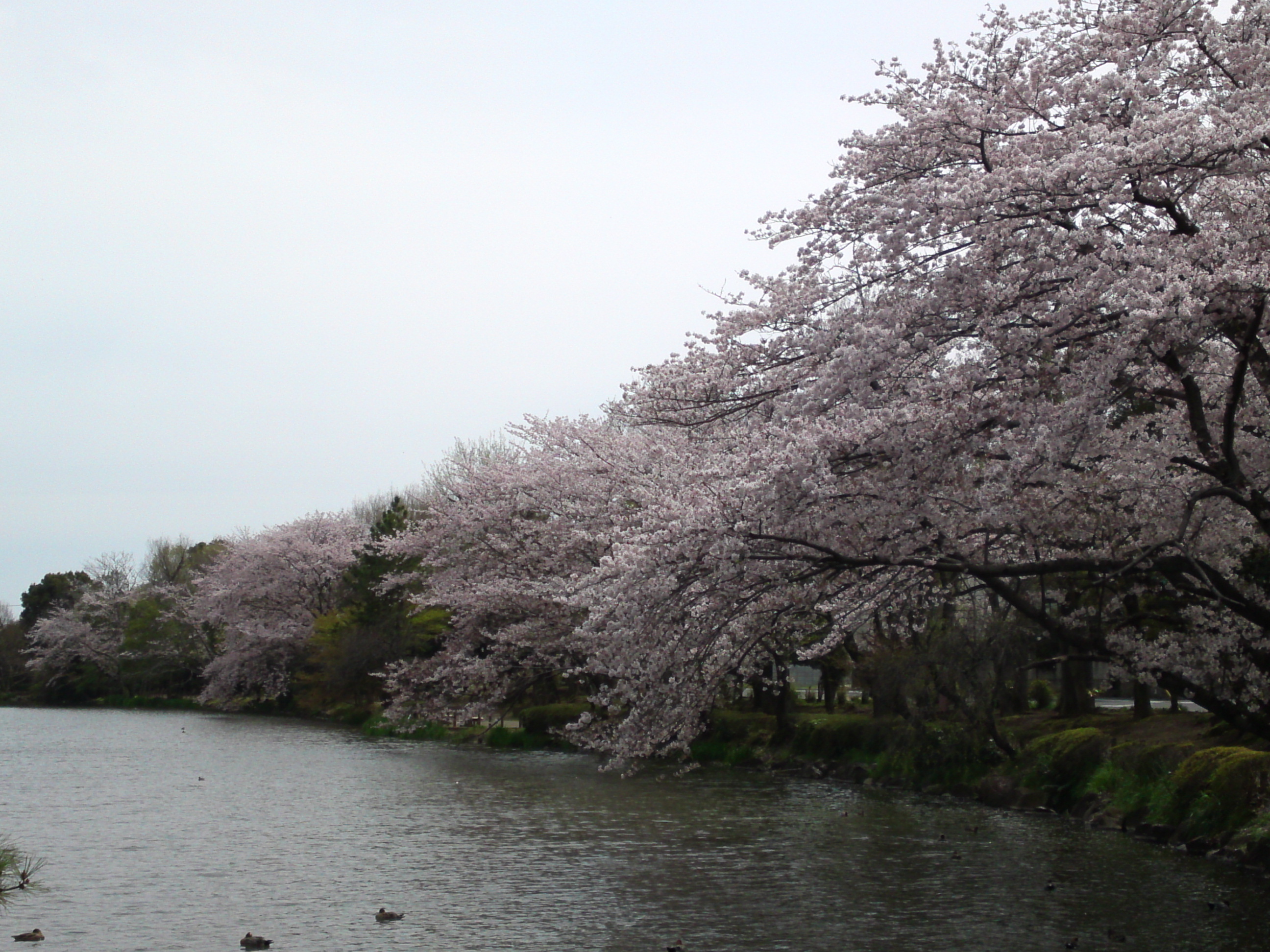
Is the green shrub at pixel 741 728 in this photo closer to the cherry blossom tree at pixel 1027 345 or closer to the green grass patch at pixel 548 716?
the green grass patch at pixel 548 716

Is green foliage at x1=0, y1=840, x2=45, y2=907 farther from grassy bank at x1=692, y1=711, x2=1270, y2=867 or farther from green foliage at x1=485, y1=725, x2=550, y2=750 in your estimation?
green foliage at x1=485, y1=725, x2=550, y2=750

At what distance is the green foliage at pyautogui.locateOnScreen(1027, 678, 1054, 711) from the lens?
3250 cm

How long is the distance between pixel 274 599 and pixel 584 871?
4314 cm

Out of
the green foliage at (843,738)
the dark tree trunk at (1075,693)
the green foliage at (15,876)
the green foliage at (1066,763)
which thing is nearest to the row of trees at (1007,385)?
the green foliage at (1066,763)

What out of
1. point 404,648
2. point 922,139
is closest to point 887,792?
point 922,139

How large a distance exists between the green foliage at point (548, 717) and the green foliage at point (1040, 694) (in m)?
12.9

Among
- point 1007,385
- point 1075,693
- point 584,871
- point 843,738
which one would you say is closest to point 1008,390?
point 1007,385

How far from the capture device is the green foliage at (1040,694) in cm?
3250

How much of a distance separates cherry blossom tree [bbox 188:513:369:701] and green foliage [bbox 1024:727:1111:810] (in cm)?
3657

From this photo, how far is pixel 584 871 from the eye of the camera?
1411cm

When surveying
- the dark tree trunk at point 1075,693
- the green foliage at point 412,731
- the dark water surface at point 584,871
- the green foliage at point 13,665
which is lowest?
the dark water surface at point 584,871

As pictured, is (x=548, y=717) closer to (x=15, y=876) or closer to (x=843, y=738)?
(x=843, y=738)

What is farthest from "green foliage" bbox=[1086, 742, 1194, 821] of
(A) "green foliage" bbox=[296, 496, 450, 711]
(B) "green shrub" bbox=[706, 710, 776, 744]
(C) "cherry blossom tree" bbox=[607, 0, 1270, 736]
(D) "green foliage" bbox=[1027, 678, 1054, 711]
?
(A) "green foliage" bbox=[296, 496, 450, 711]

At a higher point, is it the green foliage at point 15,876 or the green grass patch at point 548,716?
the green grass patch at point 548,716
